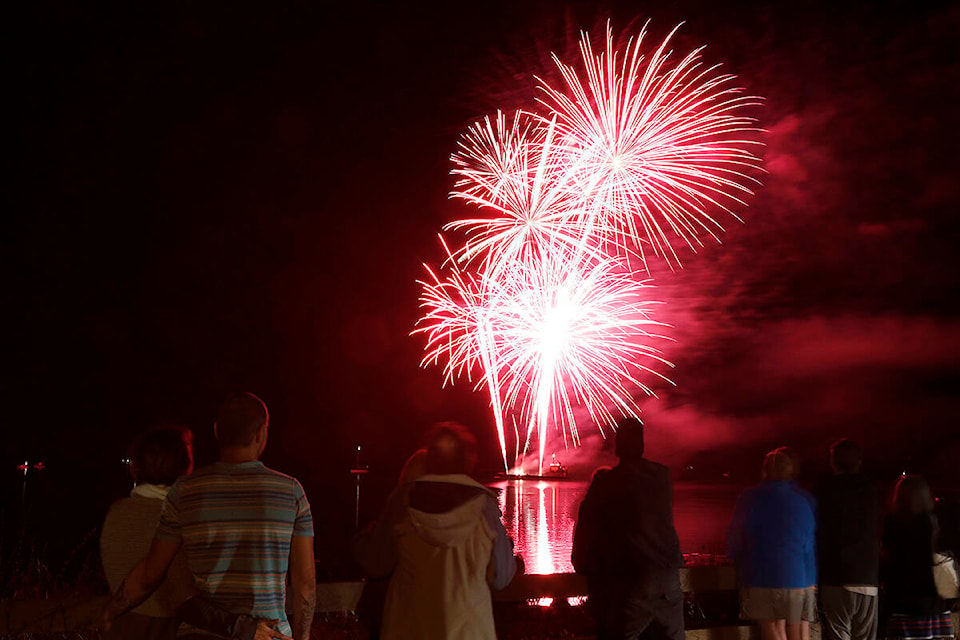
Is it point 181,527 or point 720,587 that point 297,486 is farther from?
point 720,587

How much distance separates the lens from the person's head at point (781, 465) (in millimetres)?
6312

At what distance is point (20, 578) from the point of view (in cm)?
853

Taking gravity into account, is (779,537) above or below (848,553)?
above

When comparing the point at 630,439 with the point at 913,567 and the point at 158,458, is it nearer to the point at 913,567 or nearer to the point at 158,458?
the point at 913,567

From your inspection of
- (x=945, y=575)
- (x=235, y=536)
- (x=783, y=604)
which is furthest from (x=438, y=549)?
(x=945, y=575)

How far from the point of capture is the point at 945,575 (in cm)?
656

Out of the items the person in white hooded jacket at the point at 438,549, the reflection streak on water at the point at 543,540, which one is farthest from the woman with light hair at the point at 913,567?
the reflection streak on water at the point at 543,540

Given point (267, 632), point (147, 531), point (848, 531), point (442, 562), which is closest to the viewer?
point (267, 632)

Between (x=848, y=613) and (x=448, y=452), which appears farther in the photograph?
(x=848, y=613)

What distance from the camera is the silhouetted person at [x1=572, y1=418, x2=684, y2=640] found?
5457 millimetres

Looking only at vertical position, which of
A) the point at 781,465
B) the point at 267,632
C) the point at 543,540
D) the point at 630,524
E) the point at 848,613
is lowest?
the point at 543,540

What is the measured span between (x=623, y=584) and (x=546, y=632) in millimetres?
4536


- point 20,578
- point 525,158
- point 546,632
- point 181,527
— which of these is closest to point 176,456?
point 181,527

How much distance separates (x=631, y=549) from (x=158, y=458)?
291cm
